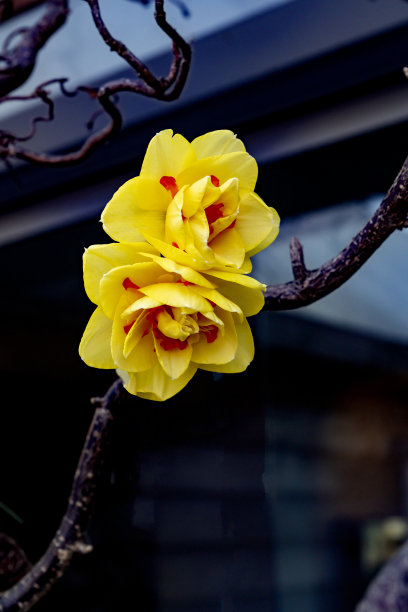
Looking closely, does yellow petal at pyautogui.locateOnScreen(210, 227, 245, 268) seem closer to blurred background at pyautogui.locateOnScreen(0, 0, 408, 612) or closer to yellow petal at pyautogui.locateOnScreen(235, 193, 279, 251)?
yellow petal at pyautogui.locateOnScreen(235, 193, 279, 251)

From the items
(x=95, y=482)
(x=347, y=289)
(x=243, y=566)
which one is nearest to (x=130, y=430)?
(x=243, y=566)

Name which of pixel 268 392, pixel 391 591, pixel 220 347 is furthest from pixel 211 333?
pixel 268 392

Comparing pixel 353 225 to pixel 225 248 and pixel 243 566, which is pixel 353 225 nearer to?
pixel 243 566

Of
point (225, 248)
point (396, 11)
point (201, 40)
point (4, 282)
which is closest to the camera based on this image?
point (225, 248)

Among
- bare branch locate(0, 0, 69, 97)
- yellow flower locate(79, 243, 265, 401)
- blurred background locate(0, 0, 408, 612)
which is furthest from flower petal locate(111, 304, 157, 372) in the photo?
blurred background locate(0, 0, 408, 612)

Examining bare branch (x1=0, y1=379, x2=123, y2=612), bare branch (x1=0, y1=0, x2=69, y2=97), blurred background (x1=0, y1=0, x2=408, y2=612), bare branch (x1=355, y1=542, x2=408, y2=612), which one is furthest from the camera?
blurred background (x1=0, y1=0, x2=408, y2=612)

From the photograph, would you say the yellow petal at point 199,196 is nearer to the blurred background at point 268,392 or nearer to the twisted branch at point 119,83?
the twisted branch at point 119,83

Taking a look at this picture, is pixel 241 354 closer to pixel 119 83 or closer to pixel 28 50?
pixel 119 83
